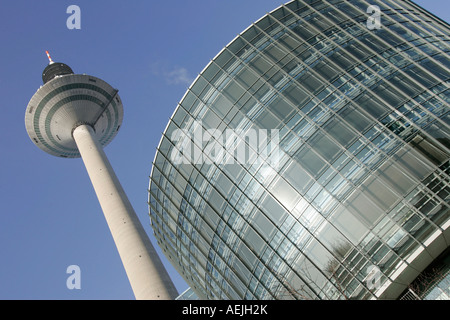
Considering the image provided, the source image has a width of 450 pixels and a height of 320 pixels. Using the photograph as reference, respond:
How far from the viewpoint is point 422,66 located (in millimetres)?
25828

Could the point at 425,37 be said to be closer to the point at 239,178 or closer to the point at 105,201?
the point at 239,178

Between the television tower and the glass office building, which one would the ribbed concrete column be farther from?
the glass office building

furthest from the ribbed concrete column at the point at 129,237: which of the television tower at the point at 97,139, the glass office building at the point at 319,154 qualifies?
the glass office building at the point at 319,154

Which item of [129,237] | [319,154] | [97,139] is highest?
[97,139]

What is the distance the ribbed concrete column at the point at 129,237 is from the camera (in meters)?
39.2

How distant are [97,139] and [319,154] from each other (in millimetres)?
45006

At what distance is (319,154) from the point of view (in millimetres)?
24891

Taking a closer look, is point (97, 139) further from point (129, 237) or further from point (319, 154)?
point (319, 154)

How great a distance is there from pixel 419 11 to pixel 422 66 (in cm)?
931

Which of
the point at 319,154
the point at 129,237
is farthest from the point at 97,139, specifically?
the point at 319,154

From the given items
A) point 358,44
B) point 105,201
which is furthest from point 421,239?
point 105,201

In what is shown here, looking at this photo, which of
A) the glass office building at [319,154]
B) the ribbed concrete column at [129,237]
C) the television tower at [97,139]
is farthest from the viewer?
the television tower at [97,139]

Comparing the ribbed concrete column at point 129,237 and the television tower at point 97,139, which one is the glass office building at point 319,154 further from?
the television tower at point 97,139
